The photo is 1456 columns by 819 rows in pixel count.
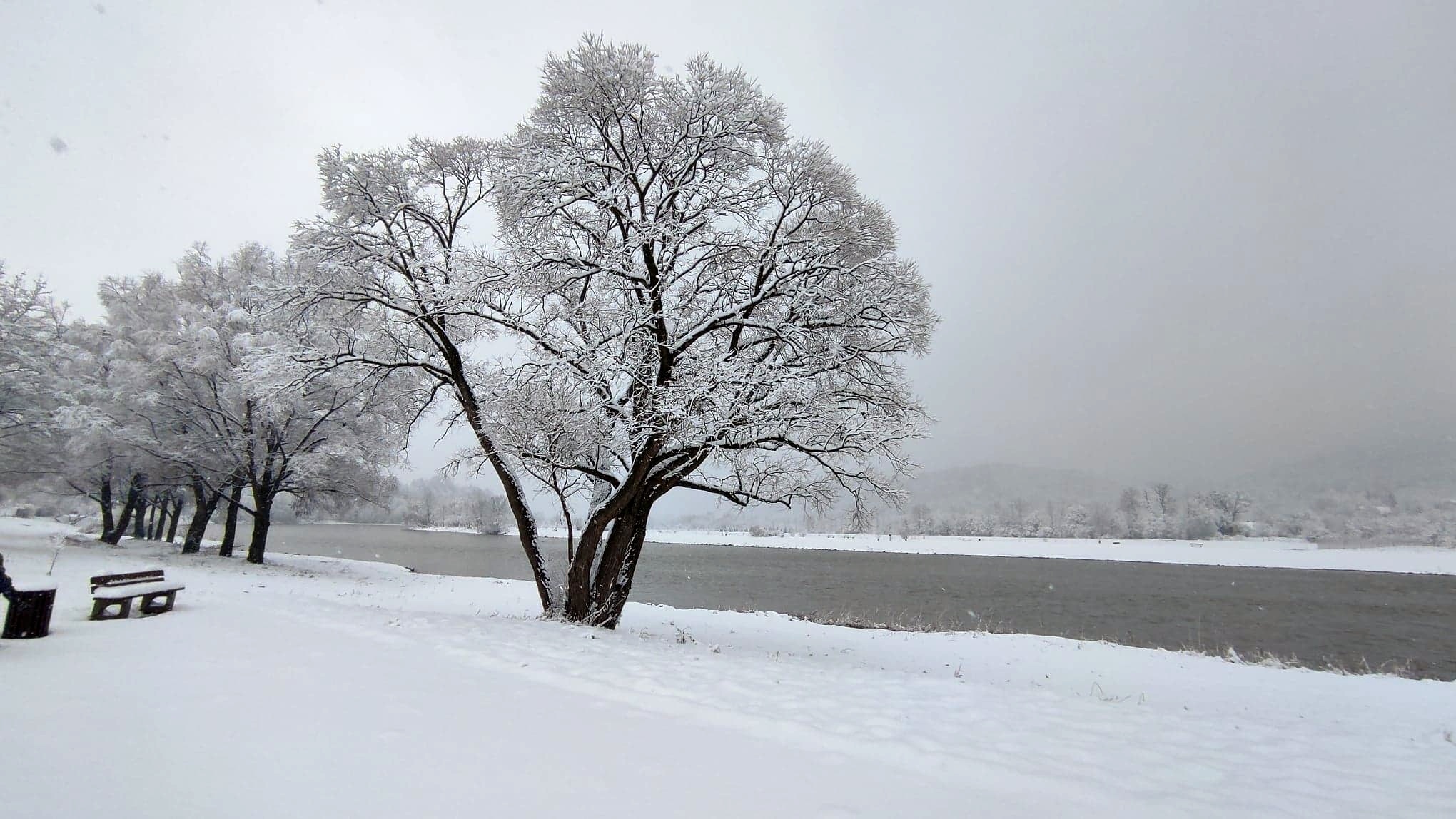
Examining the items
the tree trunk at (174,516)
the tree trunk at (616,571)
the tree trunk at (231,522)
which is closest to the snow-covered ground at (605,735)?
the tree trunk at (616,571)

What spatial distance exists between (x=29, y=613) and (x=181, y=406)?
→ 17.5 m

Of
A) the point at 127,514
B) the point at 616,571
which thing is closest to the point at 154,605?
the point at 616,571

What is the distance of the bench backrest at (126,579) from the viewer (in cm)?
731

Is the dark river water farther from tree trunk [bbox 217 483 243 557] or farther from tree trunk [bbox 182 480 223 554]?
tree trunk [bbox 182 480 223 554]

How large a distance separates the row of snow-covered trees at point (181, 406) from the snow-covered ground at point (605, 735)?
41.8ft

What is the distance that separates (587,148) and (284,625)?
7610 millimetres

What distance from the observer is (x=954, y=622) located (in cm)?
1619

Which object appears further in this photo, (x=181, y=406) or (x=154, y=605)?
(x=181, y=406)

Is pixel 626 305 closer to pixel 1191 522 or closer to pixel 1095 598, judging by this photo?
pixel 1095 598

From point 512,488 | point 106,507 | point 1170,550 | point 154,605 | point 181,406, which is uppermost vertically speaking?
point 181,406

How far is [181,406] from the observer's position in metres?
19.1

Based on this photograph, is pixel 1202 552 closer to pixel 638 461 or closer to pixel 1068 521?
pixel 1068 521

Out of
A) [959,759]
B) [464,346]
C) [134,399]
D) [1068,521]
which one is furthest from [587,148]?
[1068,521]

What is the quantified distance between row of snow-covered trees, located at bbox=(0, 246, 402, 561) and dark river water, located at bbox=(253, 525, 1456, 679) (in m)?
7.58
